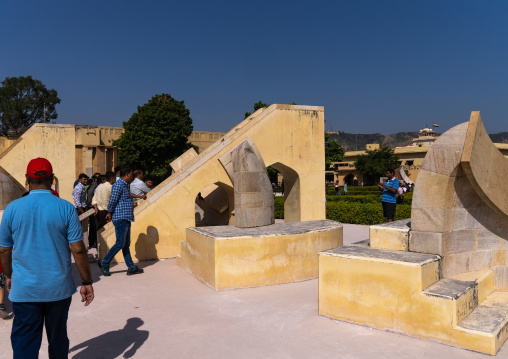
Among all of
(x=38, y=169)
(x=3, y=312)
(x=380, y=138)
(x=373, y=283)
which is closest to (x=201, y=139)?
(x=3, y=312)

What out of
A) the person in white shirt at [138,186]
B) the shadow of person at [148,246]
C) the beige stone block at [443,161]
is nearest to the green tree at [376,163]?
the person in white shirt at [138,186]

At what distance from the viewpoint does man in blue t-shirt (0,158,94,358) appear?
9.98 ft

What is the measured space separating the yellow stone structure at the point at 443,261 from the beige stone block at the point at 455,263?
0.01 metres

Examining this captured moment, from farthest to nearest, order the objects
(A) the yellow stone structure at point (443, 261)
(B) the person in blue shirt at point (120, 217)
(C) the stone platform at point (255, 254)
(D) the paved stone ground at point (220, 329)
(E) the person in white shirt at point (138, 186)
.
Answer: (E) the person in white shirt at point (138, 186) < (B) the person in blue shirt at point (120, 217) < (C) the stone platform at point (255, 254) < (A) the yellow stone structure at point (443, 261) < (D) the paved stone ground at point (220, 329)

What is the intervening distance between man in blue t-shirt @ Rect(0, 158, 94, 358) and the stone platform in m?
3.32

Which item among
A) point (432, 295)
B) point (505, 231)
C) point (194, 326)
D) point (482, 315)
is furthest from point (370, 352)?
point (505, 231)

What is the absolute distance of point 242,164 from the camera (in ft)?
24.6

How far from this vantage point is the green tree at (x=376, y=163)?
1937 inches

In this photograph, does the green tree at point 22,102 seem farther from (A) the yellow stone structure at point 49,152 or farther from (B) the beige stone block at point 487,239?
(B) the beige stone block at point 487,239

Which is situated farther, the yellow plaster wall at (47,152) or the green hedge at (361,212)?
the green hedge at (361,212)

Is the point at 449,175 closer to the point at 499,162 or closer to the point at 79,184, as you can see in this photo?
the point at 499,162

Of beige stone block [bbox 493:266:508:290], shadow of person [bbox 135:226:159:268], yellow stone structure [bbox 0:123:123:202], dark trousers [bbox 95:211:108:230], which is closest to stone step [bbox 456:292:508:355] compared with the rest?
beige stone block [bbox 493:266:508:290]

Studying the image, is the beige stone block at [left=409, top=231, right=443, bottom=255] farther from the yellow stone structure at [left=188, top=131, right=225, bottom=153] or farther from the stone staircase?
the yellow stone structure at [left=188, top=131, right=225, bottom=153]

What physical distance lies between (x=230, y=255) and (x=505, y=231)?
3.86 m
